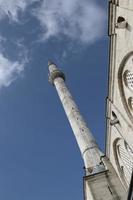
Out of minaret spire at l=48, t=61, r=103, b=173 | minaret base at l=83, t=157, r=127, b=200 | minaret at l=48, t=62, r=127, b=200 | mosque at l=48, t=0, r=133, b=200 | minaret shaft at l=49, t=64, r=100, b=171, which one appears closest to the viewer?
mosque at l=48, t=0, r=133, b=200

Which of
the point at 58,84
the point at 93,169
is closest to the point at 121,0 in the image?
the point at 93,169

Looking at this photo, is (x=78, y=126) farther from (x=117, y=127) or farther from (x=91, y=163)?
(x=117, y=127)

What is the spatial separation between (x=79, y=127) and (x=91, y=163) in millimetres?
3996

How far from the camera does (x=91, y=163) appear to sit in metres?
22.2

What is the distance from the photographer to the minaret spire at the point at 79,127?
73.5ft

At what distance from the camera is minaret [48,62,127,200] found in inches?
735

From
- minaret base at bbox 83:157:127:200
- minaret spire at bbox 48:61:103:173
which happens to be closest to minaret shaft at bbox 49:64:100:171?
minaret spire at bbox 48:61:103:173

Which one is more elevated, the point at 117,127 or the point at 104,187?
the point at 117,127

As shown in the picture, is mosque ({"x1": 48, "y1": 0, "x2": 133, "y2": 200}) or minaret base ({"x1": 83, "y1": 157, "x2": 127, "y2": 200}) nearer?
mosque ({"x1": 48, "y1": 0, "x2": 133, "y2": 200})

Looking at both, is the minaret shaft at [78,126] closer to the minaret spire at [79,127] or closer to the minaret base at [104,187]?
the minaret spire at [79,127]

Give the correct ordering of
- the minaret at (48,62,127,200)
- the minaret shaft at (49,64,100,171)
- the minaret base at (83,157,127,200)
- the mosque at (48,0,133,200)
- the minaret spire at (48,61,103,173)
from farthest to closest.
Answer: the minaret shaft at (49,64,100,171) < the minaret spire at (48,61,103,173) < the minaret at (48,62,127,200) < the minaret base at (83,157,127,200) < the mosque at (48,0,133,200)

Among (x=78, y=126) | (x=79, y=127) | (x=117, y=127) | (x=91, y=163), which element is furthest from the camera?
(x=78, y=126)

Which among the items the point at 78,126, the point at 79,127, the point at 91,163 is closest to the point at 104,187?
the point at 91,163

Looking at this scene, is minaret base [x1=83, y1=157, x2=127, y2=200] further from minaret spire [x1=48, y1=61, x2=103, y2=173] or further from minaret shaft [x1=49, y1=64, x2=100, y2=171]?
minaret shaft [x1=49, y1=64, x2=100, y2=171]
